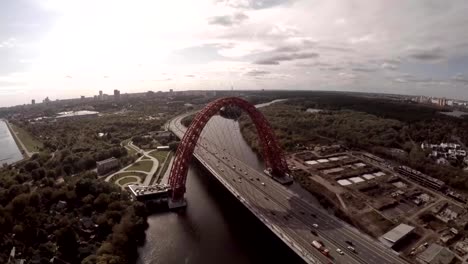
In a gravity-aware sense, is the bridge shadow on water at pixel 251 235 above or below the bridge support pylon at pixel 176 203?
below

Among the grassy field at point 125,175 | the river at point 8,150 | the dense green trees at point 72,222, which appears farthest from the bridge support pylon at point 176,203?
the river at point 8,150

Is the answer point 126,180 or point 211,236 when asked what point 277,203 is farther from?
point 126,180

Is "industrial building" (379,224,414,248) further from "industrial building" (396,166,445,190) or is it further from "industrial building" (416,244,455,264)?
"industrial building" (396,166,445,190)

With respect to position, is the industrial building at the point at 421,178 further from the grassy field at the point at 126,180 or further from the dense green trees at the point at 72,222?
the grassy field at the point at 126,180

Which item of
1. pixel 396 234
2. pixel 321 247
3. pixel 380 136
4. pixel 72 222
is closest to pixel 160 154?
pixel 72 222

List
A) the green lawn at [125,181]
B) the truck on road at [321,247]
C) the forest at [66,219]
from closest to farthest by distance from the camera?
the truck on road at [321,247] < the forest at [66,219] < the green lawn at [125,181]

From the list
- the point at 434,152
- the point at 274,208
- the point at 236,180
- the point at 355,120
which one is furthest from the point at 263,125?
the point at 355,120

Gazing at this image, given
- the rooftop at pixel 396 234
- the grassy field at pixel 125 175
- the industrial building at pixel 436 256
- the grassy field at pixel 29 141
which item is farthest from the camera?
the grassy field at pixel 29 141
